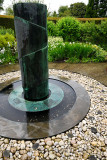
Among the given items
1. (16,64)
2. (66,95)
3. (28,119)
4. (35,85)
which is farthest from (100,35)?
(28,119)

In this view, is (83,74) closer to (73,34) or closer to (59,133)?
(59,133)

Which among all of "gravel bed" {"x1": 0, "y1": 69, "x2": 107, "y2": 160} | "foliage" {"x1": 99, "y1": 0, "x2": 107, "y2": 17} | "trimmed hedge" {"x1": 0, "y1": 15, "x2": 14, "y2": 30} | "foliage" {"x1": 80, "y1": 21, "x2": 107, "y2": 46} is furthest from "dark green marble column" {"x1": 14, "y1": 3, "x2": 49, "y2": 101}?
"foliage" {"x1": 99, "y1": 0, "x2": 107, "y2": 17}

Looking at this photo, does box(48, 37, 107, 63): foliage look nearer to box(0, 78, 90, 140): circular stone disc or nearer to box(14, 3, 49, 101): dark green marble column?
box(0, 78, 90, 140): circular stone disc

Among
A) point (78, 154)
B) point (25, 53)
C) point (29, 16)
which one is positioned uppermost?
point (29, 16)

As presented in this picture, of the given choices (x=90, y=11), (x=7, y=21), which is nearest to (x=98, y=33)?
(x=7, y=21)

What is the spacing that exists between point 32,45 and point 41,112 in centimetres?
123

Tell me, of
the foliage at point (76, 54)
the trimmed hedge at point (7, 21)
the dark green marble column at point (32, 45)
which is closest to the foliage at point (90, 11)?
the trimmed hedge at point (7, 21)

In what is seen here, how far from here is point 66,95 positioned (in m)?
2.96

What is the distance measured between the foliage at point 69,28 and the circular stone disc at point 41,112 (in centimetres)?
689

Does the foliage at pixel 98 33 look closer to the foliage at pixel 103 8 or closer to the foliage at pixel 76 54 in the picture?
the foliage at pixel 76 54

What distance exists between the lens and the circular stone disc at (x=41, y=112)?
200 cm

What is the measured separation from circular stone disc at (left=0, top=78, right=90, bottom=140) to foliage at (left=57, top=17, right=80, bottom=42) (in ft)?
22.6

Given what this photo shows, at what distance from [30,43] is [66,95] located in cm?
144

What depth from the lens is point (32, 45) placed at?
219 cm
